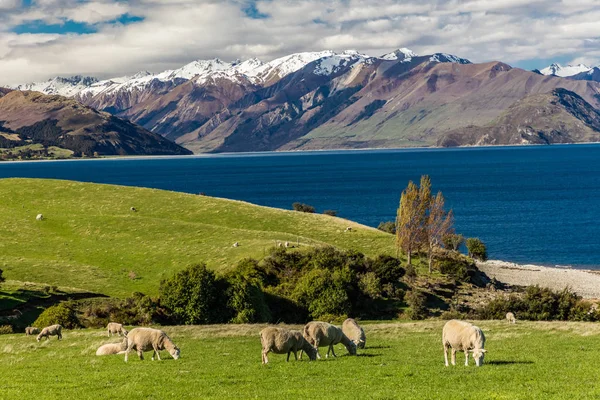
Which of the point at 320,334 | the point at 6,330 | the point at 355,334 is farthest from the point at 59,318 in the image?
the point at 320,334

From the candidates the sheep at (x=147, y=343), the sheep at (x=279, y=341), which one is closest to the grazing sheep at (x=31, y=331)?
the sheep at (x=147, y=343)

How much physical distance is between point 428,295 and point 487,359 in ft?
144

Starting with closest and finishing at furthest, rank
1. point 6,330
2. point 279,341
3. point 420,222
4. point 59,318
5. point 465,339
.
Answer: point 465,339 < point 279,341 < point 6,330 < point 59,318 < point 420,222

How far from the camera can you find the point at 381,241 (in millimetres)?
99438

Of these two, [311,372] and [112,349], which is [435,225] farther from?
[311,372]

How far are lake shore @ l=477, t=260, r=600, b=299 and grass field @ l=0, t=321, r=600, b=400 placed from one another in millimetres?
56525

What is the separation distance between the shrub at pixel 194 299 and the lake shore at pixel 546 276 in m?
50.1

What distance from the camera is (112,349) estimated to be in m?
35.7

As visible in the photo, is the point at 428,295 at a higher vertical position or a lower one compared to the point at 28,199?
lower

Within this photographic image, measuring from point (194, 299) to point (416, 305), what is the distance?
23690mm

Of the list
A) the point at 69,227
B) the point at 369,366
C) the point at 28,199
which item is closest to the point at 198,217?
the point at 69,227

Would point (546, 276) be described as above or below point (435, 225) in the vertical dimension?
below

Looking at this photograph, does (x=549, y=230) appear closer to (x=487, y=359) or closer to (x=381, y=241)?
A: (x=381, y=241)

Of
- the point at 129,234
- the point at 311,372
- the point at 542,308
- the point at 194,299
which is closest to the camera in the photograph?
the point at 311,372
